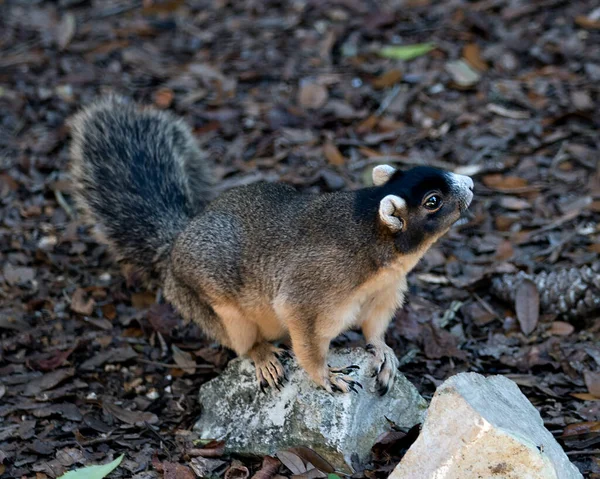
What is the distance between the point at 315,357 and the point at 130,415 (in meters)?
1.29

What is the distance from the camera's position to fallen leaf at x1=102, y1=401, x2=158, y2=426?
218 inches

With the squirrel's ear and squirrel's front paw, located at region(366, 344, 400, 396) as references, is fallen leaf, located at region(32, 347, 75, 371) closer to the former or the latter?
squirrel's front paw, located at region(366, 344, 400, 396)

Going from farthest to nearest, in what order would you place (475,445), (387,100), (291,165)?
1. (387,100)
2. (291,165)
3. (475,445)

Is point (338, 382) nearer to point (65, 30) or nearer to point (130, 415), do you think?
point (130, 415)

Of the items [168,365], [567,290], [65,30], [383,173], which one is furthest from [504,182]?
[65,30]

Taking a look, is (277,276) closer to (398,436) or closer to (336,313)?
(336,313)

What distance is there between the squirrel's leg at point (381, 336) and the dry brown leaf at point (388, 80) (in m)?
3.92

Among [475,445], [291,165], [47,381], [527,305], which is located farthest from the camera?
[291,165]

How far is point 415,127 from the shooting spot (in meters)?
8.30

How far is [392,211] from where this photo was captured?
481 centimetres

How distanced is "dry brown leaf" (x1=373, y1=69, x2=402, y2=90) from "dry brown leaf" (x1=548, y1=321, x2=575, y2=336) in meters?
3.52

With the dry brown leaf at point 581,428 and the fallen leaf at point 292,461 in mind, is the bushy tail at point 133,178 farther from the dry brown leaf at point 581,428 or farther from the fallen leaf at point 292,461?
the dry brown leaf at point 581,428

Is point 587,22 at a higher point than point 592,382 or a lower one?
higher

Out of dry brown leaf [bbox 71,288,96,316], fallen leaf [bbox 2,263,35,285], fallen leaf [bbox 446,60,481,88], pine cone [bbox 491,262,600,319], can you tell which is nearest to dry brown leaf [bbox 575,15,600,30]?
fallen leaf [bbox 446,60,481,88]
